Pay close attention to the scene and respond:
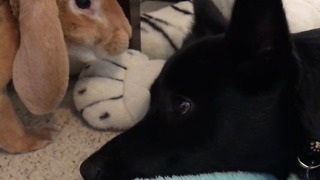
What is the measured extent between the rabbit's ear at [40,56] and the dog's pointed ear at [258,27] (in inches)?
13.9

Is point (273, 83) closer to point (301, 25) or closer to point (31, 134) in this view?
point (301, 25)

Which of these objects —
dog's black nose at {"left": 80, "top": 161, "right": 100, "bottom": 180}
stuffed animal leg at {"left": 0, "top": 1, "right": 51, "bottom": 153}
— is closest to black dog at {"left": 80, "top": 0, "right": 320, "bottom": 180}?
Answer: dog's black nose at {"left": 80, "top": 161, "right": 100, "bottom": 180}

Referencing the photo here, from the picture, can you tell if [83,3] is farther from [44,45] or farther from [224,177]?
[224,177]

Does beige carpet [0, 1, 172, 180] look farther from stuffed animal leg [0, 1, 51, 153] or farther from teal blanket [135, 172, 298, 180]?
teal blanket [135, 172, 298, 180]

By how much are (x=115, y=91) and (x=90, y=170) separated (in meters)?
0.31

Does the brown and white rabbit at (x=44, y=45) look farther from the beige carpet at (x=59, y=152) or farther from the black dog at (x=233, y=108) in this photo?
the black dog at (x=233, y=108)

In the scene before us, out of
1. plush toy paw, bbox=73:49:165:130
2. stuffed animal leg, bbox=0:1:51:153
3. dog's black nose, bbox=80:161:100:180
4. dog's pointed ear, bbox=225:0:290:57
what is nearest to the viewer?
dog's pointed ear, bbox=225:0:290:57

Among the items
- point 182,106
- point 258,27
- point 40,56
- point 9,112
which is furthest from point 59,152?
point 258,27

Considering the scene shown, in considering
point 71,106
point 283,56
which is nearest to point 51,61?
point 71,106

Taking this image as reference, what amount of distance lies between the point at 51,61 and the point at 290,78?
46 cm

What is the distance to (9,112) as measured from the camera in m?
1.06

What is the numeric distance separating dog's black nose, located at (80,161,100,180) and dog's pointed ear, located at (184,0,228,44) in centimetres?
33

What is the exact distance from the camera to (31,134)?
1.15 m

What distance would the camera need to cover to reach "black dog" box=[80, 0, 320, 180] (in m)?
0.78
